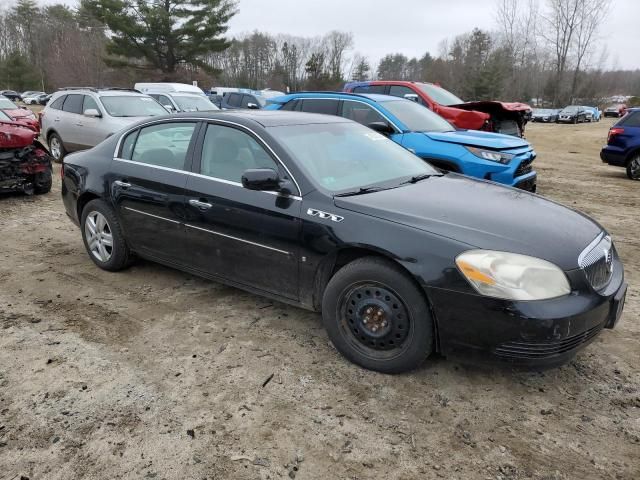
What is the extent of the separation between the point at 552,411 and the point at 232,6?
1854 inches

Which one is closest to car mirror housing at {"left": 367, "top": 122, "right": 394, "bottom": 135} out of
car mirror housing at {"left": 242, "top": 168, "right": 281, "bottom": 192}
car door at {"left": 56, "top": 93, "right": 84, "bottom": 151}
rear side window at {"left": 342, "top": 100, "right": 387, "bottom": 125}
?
rear side window at {"left": 342, "top": 100, "right": 387, "bottom": 125}

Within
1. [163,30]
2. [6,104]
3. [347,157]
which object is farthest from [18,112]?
[163,30]

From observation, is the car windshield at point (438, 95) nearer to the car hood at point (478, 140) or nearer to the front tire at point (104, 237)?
the car hood at point (478, 140)

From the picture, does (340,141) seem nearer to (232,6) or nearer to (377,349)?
(377,349)

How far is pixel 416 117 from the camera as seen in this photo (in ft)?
25.2

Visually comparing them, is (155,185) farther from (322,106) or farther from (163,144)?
(322,106)

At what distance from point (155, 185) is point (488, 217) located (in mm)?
2670

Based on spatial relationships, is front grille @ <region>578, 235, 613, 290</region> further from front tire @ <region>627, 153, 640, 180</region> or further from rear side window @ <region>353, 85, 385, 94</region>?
front tire @ <region>627, 153, 640, 180</region>

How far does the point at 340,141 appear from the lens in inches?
156

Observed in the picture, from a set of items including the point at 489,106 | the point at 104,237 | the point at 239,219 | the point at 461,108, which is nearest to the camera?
the point at 239,219

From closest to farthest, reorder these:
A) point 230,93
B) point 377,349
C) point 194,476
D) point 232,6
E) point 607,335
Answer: point 194,476
point 377,349
point 607,335
point 230,93
point 232,6

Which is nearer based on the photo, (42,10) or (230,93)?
(230,93)

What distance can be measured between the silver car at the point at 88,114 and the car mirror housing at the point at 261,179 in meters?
8.01

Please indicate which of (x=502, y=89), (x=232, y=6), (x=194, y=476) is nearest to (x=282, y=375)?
(x=194, y=476)
